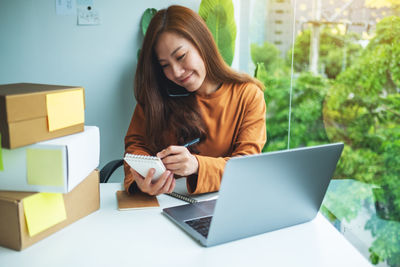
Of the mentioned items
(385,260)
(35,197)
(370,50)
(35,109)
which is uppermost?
(370,50)

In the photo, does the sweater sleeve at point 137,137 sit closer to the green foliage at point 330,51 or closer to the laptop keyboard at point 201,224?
the laptop keyboard at point 201,224

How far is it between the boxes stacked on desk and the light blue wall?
1.23 meters

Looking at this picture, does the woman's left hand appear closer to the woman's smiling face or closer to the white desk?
the white desk

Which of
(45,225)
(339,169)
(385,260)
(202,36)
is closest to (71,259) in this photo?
(45,225)

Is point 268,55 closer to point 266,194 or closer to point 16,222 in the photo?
point 266,194

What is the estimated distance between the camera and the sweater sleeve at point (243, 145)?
117cm

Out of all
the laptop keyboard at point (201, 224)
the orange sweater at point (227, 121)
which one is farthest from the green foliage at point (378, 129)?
the laptop keyboard at point (201, 224)

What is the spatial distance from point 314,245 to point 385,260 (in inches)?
26.7

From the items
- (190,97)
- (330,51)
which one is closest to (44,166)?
(190,97)

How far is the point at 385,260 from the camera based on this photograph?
1364 millimetres

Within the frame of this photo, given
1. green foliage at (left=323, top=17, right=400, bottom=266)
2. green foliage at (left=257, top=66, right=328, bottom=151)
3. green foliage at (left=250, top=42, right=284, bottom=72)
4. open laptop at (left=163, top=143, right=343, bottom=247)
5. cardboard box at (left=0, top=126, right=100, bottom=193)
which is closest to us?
open laptop at (left=163, top=143, right=343, bottom=247)

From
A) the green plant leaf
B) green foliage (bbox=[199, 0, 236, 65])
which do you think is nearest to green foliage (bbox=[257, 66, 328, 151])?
green foliage (bbox=[199, 0, 236, 65])

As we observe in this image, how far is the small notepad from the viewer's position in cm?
100

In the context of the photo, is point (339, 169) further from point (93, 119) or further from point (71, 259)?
point (93, 119)
